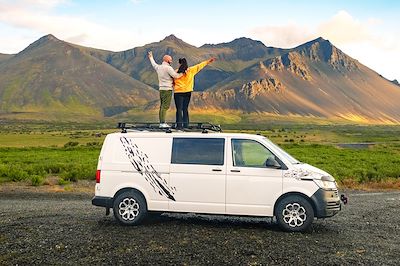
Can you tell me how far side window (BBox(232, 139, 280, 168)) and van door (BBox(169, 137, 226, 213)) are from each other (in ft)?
1.03

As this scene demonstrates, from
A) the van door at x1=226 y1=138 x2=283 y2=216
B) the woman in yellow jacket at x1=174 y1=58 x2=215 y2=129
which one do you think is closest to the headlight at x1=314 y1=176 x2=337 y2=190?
the van door at x1=226 y1=138 x2=283 y2=216

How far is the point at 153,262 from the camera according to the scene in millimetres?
8867

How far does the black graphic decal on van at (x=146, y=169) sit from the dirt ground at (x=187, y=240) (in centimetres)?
91

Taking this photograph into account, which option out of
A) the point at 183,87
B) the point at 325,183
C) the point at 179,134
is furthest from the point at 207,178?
the point at 183,87

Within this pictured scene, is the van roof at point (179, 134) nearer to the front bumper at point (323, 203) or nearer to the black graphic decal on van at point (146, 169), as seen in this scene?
the black graphic decal on van at point (146, 169)

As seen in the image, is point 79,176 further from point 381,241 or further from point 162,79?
point 381,241

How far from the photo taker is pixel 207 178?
1153 cm

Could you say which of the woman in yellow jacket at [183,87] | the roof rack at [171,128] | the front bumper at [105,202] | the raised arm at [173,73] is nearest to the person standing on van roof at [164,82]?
the raised arm at [173,73]

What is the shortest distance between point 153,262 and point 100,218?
4824mm

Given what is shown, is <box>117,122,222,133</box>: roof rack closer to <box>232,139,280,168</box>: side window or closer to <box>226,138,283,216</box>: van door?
<box>232,139,280,168</box>: side window

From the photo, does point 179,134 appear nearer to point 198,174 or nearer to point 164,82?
point 198,174

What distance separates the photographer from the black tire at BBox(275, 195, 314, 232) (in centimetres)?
1122

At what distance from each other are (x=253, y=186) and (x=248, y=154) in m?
0.80

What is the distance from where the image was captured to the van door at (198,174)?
37.7 feet
